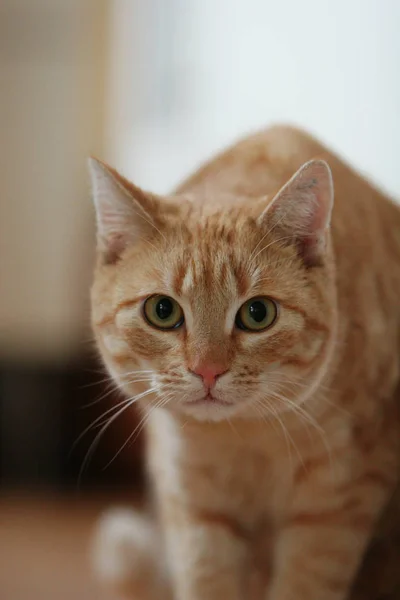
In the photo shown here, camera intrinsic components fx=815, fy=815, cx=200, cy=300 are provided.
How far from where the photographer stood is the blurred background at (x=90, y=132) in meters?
1.70

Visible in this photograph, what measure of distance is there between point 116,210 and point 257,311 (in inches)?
9.4

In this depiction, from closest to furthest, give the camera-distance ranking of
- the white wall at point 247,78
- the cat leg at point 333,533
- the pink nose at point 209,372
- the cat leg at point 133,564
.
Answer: the pink nose at point 209,372 < the cat leg at point 333,533 < the cat leg at point 133,564 < the white wall at point 247,78

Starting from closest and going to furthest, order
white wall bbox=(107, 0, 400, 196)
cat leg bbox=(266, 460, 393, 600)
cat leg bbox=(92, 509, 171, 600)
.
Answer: cat leg bbox=(266, 460, 393, 600), cat leg bbox=(92, 509, 171, 600), white wall bbox=(107, 0, 400, 196)

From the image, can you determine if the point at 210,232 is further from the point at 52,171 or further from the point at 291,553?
the point at 52,171

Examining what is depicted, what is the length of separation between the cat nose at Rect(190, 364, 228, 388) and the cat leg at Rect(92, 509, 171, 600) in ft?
1.72

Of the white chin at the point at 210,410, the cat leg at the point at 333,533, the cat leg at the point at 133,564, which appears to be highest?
the white chin at the point at 210,410

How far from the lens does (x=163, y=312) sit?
109 cm

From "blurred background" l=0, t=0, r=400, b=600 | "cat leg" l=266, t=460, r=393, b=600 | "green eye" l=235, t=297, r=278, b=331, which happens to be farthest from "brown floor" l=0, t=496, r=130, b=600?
"green eye" l=235, t=297, r=278, b=331

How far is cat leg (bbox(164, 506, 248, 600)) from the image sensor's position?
4.20 feet

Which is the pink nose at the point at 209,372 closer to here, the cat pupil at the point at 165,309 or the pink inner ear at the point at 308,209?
the cat pupil at the point at 165,309

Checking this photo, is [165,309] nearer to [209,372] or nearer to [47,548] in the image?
[209,372]

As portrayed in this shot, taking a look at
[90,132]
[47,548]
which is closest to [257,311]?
[47,548]

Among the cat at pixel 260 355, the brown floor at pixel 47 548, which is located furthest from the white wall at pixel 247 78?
the brown floor at pixel 47 548

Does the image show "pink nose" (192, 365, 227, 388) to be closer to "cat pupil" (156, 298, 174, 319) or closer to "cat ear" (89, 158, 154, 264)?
"cat pupil" (156, 298, 174, 319)
